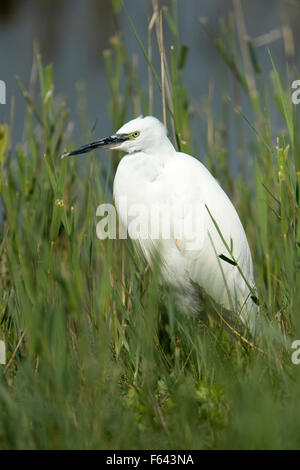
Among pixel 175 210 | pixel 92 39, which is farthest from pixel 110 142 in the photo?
pixel 92 39

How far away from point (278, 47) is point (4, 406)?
5.19 m

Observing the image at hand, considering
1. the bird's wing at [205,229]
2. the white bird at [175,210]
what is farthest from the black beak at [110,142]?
the bird's wing at [205,229]

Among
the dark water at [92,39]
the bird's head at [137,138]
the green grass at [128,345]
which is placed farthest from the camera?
the dark water at [92,39]

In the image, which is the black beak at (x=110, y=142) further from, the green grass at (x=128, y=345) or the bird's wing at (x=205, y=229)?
the bird's wing at (x=205, y=229)

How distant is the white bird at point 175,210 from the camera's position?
2.10m

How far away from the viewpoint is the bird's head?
6.77 feet

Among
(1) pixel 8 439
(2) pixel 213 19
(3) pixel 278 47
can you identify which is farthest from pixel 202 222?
(3) pixel 278 47

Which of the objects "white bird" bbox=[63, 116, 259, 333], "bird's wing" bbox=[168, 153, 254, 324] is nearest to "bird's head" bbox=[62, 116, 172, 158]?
"white bird" bbox=[63, 116, 259, 333]

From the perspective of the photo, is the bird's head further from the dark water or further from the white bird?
the dark water

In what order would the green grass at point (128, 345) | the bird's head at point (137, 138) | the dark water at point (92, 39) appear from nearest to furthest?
1. the green grass at point (128, 345)
2. the bird's head at point (137, 138)
3. the dark water at point (92, 39)

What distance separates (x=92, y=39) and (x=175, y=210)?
5.42 metres

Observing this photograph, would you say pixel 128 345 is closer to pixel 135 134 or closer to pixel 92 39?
pixel 135 134

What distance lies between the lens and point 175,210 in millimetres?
2139

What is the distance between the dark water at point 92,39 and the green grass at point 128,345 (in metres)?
2.57
